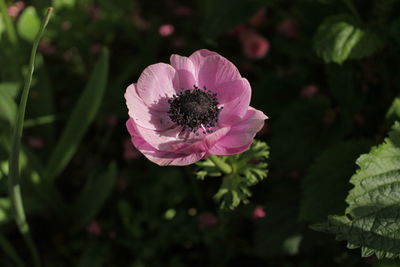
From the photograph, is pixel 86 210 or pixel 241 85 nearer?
pixel 241 85

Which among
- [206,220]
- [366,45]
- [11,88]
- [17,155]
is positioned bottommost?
[206,220]

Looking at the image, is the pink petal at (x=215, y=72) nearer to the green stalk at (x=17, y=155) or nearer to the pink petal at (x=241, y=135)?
the pink petal at (x=241, y=135)

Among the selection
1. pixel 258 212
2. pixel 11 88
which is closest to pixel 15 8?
pixel 11 88

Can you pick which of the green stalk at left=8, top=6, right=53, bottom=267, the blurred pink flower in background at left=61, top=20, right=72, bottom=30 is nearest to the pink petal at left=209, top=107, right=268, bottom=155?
the green stalk at left=8, top=6, right=53, bottom=267

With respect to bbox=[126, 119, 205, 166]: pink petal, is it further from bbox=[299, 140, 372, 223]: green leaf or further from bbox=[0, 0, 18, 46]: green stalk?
bbox=[0, 0, 18, 46]: green stalk

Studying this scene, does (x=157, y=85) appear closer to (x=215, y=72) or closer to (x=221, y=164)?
(x=215, y=72)

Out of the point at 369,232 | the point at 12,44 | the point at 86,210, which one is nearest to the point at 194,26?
the point at 12,44

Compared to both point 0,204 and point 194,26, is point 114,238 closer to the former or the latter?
point 0,204

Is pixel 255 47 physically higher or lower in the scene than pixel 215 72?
lower
